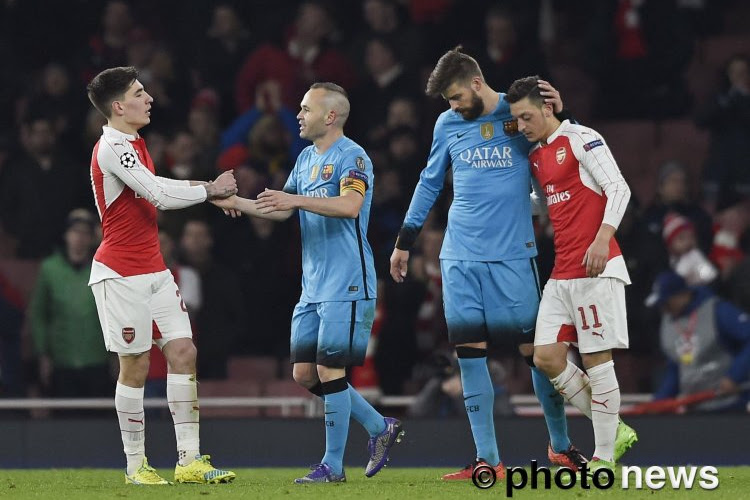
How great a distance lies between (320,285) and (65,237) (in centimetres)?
466

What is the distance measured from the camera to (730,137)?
1385 cm

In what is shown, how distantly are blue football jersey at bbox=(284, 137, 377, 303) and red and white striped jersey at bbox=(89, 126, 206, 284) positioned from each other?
2.15 ft

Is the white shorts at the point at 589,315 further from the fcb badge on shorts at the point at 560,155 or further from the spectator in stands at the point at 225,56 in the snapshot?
the spectator in stands at the point at 225,56

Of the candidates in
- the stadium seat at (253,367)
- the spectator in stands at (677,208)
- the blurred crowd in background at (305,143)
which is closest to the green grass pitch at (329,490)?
the blurred crowd in background at (305,143)

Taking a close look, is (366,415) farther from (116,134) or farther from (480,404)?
(116,134)

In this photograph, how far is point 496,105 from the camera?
9.03 metres

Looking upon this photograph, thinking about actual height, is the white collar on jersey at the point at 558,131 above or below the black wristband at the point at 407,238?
above

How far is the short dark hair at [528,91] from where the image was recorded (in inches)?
342

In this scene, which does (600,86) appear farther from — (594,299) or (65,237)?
(594,299)

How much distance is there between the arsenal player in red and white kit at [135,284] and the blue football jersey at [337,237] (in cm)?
53

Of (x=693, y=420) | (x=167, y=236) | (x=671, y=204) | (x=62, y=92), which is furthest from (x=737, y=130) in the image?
(x=62, y=92)

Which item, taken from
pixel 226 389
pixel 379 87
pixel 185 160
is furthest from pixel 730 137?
pixel 226 389
